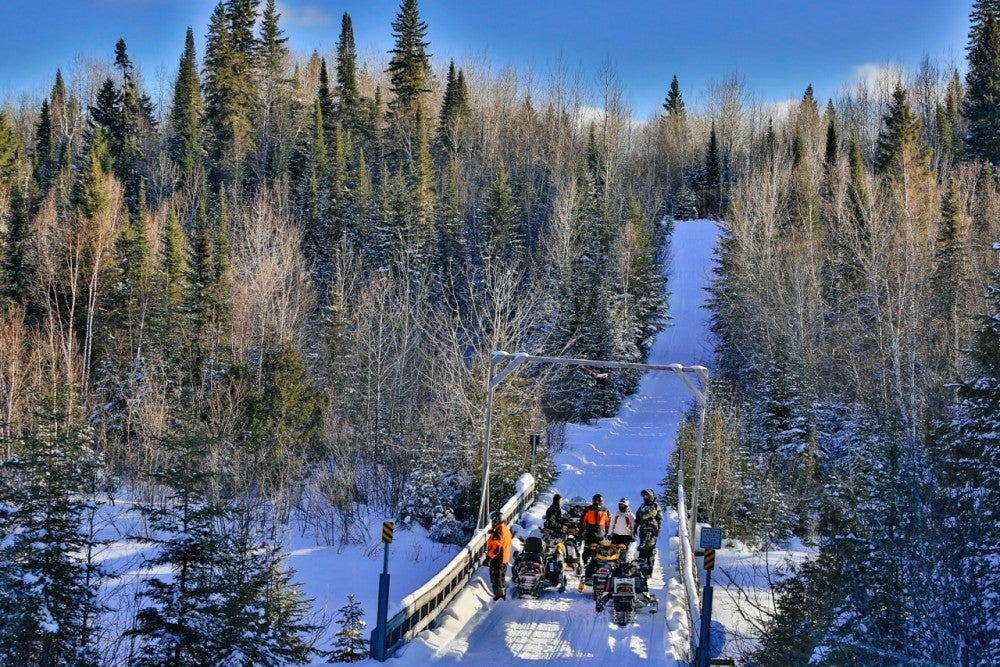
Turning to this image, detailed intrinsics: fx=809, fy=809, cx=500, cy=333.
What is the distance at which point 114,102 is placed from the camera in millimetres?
63438

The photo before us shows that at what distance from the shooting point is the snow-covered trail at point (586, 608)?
11742 mm

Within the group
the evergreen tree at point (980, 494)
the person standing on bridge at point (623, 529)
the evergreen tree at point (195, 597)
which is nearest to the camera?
the evergreen tree at point (980, 494)

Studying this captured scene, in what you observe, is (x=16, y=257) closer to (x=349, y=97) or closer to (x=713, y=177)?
(x=349, y=97)

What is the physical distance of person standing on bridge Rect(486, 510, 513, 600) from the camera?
14.0m

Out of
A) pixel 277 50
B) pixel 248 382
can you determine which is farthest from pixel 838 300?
pixel 277 50

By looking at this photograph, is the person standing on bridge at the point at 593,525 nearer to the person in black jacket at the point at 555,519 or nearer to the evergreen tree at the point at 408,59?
the person in black jacket at the point at 555,519

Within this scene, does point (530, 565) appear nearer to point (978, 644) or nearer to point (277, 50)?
point (978, 644)

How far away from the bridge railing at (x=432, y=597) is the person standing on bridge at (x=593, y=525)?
1.95 metres

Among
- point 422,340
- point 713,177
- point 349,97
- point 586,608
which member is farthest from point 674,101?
point 586,608

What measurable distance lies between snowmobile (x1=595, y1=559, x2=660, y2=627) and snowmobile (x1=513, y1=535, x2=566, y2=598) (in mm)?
1194

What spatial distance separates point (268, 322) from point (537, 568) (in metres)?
22.7

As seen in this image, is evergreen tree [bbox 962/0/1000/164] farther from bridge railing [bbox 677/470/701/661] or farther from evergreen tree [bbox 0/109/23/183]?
evergreen tree [bbox 0/109/23/183]

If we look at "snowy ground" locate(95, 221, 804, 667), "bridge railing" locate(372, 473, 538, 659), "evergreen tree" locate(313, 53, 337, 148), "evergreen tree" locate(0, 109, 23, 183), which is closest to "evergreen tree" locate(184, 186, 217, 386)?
"snowy ground" locate(95, 221, 804, 667)

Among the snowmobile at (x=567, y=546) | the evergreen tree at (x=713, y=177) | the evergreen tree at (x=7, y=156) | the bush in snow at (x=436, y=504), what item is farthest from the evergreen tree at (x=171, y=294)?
the evergreen tree at (x=713, y=177)
